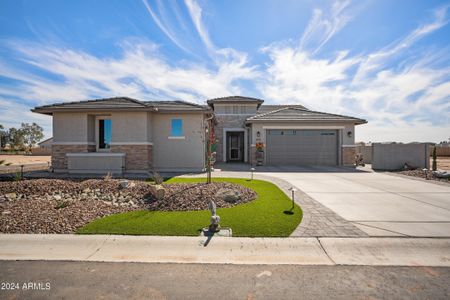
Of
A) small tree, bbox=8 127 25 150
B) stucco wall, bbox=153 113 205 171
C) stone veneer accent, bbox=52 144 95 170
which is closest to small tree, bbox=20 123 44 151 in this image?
small tree, bbox=8 127 25 150

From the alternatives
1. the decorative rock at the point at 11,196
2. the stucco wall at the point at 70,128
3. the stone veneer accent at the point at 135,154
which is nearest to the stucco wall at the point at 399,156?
the stone veneer accent at the point at 135,154

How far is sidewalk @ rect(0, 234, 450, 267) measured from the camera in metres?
3.61

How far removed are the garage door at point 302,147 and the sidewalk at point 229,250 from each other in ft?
42.4

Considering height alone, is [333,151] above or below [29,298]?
above

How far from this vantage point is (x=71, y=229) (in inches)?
183

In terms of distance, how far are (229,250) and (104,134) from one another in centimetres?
1219

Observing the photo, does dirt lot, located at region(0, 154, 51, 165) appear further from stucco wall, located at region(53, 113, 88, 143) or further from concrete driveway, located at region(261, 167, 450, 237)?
concrete driveway, located at region(261, 167, 450, 237)

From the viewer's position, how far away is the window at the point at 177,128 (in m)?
13.2

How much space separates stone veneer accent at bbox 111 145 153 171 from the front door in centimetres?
1005

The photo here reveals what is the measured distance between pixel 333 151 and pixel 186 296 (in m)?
17.3

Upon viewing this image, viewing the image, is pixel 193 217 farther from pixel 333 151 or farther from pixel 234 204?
pixel 333 151

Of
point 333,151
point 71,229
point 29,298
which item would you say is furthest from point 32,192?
point 333,151

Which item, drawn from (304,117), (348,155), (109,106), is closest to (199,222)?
(109,106)

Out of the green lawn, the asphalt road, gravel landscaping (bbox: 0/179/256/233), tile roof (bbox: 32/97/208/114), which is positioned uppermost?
tile roof (bbox: 32/97/208/114)
